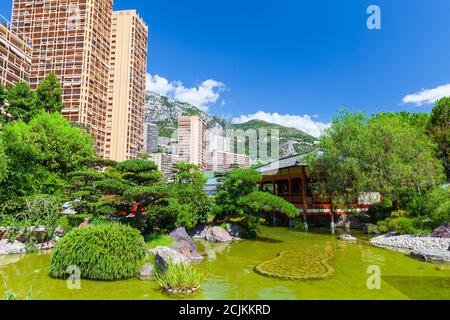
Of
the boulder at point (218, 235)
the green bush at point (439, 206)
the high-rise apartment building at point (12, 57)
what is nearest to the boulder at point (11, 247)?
the boulder at point (218, 235)

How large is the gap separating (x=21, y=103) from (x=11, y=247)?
13892 millimetres

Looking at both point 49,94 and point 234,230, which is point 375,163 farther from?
point 49,94

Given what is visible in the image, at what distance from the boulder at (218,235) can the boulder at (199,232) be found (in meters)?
0.60

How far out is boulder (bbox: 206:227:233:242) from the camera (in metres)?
13.8

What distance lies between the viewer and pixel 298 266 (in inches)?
337

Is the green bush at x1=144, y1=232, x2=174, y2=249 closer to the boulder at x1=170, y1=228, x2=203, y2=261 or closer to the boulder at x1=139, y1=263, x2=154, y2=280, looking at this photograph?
the boulder at x1=170, y1=228, x2=203, y2=261

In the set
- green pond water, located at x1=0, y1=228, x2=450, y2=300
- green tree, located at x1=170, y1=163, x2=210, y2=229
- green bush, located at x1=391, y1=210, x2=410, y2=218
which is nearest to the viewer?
green pond water, located at x1=0, y1=228, x2=450, y2=300

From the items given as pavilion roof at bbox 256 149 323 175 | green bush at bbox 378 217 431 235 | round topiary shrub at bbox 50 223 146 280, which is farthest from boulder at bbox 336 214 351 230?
round topiary shrub at bbox 50 223 146 280

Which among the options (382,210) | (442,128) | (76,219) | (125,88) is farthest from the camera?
(125,88)

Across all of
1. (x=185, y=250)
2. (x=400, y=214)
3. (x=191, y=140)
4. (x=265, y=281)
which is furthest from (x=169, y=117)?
(x=265, y=281)

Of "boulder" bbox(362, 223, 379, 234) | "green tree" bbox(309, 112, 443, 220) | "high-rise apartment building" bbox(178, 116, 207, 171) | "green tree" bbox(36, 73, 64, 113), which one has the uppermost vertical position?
"high-rise apartment building" bbox(178, 116, 207, 171)

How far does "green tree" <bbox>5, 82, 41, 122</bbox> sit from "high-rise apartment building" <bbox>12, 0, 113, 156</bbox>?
3243cm
